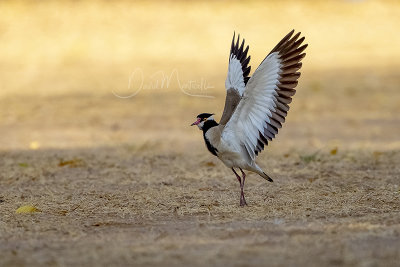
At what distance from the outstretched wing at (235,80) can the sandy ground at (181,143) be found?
86cm

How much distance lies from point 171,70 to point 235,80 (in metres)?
12.8

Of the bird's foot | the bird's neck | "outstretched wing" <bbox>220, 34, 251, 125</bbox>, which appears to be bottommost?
the bird's foot

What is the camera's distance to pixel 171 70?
66.0 feet

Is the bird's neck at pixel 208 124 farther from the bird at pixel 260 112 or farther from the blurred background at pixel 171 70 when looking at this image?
the blurred background at pixel 171 70

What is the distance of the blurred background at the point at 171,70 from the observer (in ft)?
42.7

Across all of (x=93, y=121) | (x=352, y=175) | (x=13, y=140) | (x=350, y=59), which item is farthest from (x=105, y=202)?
(x=350, y=59)

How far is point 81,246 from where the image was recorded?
5.21 metres

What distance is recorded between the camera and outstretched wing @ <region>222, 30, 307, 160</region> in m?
6.82

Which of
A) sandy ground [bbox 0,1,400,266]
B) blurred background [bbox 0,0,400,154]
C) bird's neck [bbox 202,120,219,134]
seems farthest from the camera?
blurred background [bbox 0,0,400,154]

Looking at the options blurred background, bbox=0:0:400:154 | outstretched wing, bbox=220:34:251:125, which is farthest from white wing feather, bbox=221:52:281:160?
blurred background, bbox=0:0:400:154

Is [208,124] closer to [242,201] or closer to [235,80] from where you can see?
[235,80]

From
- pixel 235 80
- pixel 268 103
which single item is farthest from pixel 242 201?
pixel 235 80

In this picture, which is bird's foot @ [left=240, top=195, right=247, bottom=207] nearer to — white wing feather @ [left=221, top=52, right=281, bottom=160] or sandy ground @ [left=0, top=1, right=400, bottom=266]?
sandy ground @ [left=0, top=1, right=400, bottom=266]

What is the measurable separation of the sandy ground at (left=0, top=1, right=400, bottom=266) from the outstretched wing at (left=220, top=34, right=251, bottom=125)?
33.7 inches
